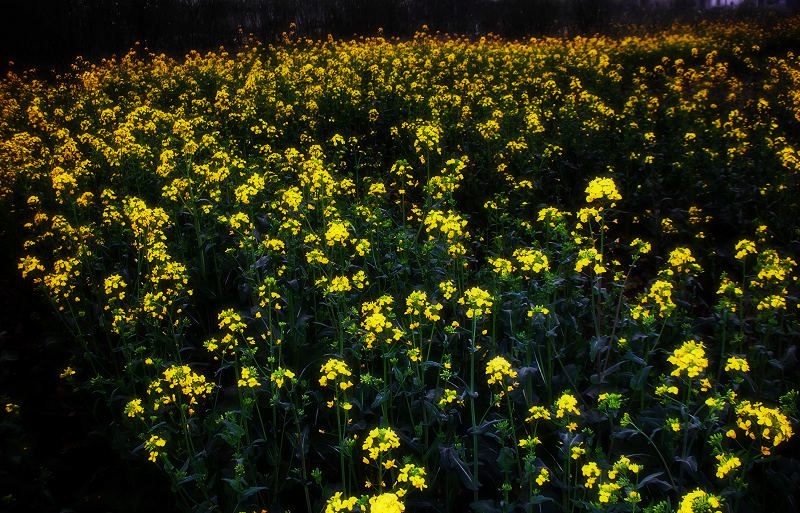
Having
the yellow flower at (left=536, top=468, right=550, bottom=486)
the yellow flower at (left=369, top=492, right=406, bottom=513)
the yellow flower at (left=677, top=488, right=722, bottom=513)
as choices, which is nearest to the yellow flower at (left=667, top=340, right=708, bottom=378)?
the yellow flower at (left=677, top=488, right=722, bottom=513)

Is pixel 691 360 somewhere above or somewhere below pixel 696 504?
above

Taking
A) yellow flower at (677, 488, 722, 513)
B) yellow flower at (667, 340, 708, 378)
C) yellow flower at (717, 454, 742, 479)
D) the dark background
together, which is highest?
the dark background

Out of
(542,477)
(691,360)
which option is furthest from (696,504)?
(691,360)

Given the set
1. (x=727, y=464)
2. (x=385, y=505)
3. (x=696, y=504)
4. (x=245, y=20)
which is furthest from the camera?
(x=245, y=20)

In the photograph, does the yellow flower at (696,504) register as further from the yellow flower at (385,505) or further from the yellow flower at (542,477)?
the yellow flower at (385,505)

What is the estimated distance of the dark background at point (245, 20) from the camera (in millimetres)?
16578

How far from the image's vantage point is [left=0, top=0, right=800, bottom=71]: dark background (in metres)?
16.6

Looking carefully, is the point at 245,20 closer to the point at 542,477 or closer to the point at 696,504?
the point at 542,477

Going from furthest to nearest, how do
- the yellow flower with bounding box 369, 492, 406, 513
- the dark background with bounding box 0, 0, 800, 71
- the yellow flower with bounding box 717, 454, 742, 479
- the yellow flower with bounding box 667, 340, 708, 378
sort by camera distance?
the dark background with bounding box 0, 0, 800, 71 < the yellow flower with bounding box 667, 340, 708, 378 < the yellow flower with bounding box 717, 454, 742, 479 < the yellow flower with bounding box 369, 492, 406, 513

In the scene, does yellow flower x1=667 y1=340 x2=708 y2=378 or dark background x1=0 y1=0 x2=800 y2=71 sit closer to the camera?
yellow flower x1=667 y1=340 x2=708 y2=378

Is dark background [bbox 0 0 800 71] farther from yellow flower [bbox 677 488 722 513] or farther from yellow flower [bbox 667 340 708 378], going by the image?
yellow flower [bbox 677 488 722 513]

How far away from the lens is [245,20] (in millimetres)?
19203

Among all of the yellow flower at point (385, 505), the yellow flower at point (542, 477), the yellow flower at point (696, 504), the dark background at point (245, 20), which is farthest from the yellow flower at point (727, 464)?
the dark background at point (245, 20)

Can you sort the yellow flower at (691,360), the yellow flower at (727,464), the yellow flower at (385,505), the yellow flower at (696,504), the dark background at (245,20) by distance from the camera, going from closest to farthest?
the yellow flower at (385,505), the yellow flower at (696,504), the yellow flower at (727,464), the yellow flower at (691,360), the dark background at (245,20)
